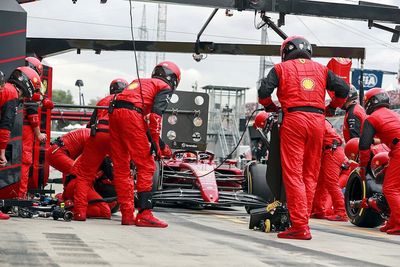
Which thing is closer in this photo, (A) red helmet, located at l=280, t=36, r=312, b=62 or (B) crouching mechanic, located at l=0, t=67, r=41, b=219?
(A) red helmet, located at l=280, t=36, r=312, b=62

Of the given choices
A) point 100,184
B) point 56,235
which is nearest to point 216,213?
point 100,184

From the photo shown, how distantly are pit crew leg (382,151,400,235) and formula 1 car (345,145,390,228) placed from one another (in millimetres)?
448

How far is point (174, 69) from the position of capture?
30.0ft

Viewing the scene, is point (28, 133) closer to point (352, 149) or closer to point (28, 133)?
point (28, 133)

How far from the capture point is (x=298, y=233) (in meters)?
7.28

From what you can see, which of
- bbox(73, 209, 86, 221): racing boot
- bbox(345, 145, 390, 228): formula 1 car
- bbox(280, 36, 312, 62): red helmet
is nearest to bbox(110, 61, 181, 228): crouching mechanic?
bbox(73, 209, 86, 221): racing boot

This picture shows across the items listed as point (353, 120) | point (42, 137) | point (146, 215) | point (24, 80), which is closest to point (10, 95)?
point (24, 80)

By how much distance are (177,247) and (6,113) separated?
3378 mm

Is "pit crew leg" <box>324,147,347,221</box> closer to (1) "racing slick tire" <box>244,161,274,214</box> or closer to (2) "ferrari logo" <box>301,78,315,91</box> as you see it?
(1) "racing slick tire" <box>244,161,274,214</box>

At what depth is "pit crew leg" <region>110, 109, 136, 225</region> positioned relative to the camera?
28.0 feet

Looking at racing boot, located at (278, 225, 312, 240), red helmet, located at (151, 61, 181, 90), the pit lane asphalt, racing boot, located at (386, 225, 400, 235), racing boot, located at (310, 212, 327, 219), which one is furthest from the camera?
racing boot, located at (310, 212, 327, 219)

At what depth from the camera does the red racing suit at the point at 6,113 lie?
8.34 meters

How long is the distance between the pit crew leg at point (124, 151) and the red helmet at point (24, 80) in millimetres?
1043

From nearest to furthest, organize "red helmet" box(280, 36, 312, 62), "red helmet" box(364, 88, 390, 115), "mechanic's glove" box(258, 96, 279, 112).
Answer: "mechanic's glove" box(258, 96, 279, 112) < "red helmet" box(280, 36, 312, 62) < "red helmet" box(364, 88, 390, 115)
